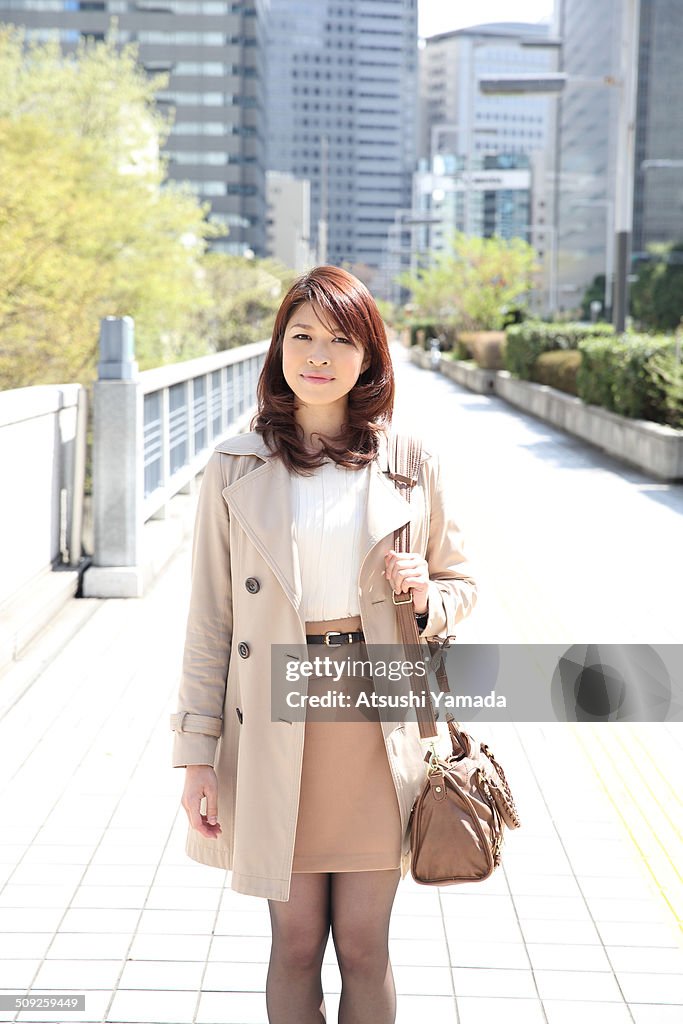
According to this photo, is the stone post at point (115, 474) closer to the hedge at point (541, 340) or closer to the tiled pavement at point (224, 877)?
the tiled pavement at point (224, 877)

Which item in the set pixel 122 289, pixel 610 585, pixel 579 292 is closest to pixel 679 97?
pixel 579 292

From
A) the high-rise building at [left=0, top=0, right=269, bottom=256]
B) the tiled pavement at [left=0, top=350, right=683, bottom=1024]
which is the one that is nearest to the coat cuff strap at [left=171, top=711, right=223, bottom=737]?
the tiled pavement at [left=0, top=350, right=683, bottom=1024]

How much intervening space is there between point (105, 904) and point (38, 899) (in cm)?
21

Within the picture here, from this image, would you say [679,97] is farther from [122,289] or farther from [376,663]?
[376,663]

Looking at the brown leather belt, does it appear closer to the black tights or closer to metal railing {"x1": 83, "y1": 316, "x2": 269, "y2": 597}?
the black tights

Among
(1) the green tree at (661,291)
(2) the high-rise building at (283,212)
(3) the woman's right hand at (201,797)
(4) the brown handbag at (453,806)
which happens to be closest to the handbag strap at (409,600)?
(4) the brown handbag at (453,806)

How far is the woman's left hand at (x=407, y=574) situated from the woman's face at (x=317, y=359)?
0.34m

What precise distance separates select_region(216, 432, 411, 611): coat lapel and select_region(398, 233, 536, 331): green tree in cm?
4403

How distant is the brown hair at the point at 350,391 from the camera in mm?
2463

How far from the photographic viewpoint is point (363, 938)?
2465mm

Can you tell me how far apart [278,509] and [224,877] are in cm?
207

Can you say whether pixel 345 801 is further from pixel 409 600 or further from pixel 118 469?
pixel 118 469

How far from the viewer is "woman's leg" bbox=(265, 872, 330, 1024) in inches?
96.7

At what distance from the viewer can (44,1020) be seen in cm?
316
